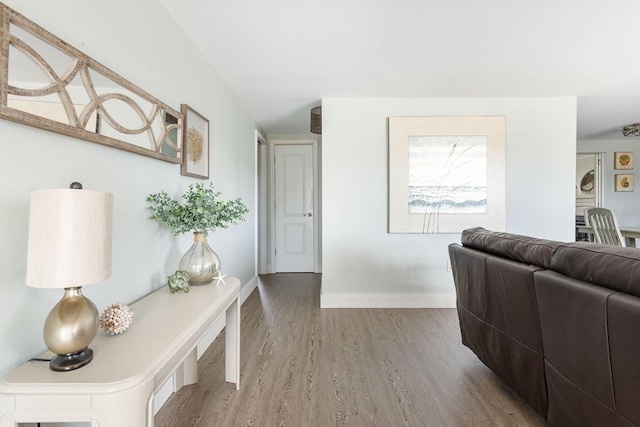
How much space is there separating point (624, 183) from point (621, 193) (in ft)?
0.56

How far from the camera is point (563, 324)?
112cm

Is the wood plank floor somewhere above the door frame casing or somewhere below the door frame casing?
below

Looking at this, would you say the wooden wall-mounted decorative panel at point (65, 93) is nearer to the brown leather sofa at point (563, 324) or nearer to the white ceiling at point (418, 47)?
the white ceiling at point (418, 47)

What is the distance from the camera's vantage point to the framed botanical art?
4941mm

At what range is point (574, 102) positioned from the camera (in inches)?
123

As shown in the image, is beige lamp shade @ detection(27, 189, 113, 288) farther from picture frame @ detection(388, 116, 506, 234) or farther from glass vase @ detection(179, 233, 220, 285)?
picture frame @ detection(388, 116, 506, 234)

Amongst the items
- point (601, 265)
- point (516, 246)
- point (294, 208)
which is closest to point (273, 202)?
point (294, 208)

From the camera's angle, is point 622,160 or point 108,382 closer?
point 108,382

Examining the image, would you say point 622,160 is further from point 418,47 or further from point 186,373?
point 186,373

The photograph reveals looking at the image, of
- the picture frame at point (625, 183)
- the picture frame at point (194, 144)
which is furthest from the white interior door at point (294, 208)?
the picture frame at point (625, 183)

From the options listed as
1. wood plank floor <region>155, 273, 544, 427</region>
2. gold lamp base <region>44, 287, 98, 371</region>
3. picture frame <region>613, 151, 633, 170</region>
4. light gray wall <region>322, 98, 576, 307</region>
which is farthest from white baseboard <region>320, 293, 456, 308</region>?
picture frame <region>613, 151, 633, 170</region>

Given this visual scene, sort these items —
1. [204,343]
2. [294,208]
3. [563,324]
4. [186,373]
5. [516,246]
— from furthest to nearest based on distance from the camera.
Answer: [294,208] < [204,343] < [186,373] < [516,246] < [563,324]

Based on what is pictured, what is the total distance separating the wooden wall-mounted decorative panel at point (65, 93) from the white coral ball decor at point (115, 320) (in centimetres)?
63

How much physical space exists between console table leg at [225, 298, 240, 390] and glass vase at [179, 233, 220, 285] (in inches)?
9.1
